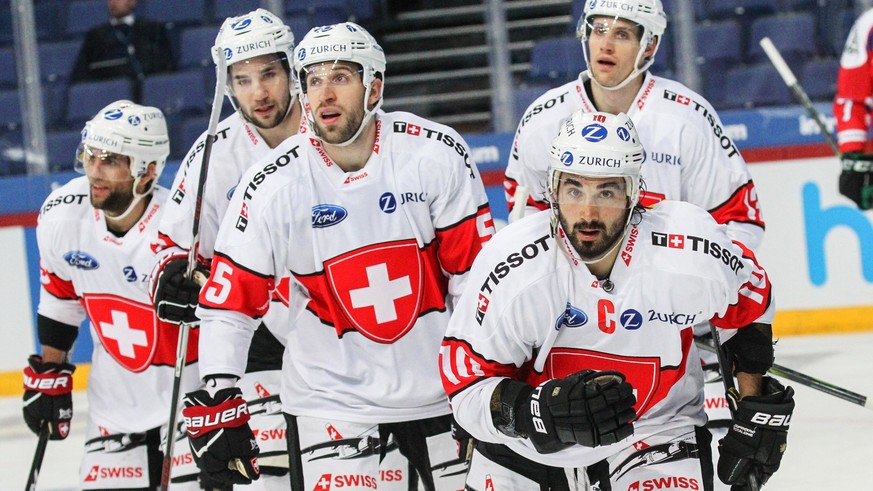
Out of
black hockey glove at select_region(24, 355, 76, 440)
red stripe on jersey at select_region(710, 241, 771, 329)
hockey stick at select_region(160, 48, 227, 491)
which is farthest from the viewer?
black hockey glove at select_region(24, 355, 76, 440)

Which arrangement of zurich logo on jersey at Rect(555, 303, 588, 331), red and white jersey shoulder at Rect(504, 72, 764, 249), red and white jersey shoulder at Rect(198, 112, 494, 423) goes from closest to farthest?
1. zurich logo on jersey at Rect(555, 303, 588, 331)
2. red and white jersey shoulder at Rect(198, 112, 494, 423)
3. red and white jersey shoulder at Rect(504, 72, 764, 249)

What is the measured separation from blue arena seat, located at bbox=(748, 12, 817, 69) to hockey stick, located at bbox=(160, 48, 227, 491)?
3785mm

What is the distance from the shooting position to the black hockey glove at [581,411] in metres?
2.51

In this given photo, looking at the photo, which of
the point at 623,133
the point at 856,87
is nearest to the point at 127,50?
the point at 856,87

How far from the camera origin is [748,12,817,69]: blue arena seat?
6.70m

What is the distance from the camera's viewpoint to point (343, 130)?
3.22m

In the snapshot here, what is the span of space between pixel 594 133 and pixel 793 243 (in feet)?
13.3

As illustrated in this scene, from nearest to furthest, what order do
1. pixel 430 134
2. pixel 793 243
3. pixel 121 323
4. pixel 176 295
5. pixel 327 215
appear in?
pixel 327 215 → pixel 430 134 → pixel 176 295 → pixel 121 323 → pixel 793 243

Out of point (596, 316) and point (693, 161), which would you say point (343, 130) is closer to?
point (596, 316)

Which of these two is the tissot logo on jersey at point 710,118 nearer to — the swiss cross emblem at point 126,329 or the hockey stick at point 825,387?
the hockey stick at point 825,387

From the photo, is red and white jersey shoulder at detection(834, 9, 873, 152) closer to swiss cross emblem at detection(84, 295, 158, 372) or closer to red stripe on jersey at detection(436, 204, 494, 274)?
red stripe on jersey at detection(436, 204, 494, 274)

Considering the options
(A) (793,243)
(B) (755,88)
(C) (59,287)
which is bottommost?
(A) (793,243)

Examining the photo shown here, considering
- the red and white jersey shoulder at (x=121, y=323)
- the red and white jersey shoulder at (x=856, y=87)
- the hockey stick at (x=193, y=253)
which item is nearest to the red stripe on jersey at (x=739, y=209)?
the hockey stick at (x=193, y=253)

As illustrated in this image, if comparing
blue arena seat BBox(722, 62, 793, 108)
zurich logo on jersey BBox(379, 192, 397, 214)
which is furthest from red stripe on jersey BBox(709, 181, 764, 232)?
blue arena seat BBox(722, 62, 793, 108)
